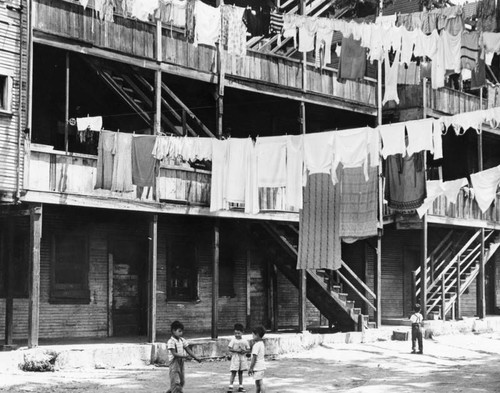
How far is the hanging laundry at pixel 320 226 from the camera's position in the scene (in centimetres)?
2459

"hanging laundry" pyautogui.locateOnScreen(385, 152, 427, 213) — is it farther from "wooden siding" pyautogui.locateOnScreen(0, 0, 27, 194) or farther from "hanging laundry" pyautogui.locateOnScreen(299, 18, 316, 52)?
"wooden siding" pyautogui.locateOnScreen(0, 0, 27, 194)

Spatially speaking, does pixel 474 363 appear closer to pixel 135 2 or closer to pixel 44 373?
pixel 44 373

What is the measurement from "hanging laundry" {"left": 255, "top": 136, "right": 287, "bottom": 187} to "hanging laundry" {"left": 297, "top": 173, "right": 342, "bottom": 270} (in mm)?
2116

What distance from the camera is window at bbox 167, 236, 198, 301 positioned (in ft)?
89.7

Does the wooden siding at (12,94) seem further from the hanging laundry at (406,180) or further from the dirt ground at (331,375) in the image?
the hanging laundry at (406,180)

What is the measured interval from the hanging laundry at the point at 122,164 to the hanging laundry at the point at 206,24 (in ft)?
10.4

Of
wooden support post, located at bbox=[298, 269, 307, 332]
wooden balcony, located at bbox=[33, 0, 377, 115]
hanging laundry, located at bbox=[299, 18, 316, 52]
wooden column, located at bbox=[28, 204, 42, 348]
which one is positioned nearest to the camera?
wooden column, located at bbox=[28, 204, 42, 348]

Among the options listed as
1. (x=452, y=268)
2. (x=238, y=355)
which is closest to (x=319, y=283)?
(x=452, y=268)

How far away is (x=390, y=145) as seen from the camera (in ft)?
72.3

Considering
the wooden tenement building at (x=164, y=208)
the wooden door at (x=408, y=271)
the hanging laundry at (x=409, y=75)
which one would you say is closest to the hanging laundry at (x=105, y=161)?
the wooden tenement building at (x=164, y=208)

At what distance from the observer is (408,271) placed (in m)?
34.2

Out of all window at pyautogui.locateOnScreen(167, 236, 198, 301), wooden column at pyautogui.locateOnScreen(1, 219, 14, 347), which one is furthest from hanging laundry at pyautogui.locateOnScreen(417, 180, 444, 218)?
wooden column at pyautogui.locateOnScreen(1, 219, 14, 347)

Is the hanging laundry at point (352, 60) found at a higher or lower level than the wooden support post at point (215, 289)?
higher

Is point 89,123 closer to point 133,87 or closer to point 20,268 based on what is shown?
point 133,87
